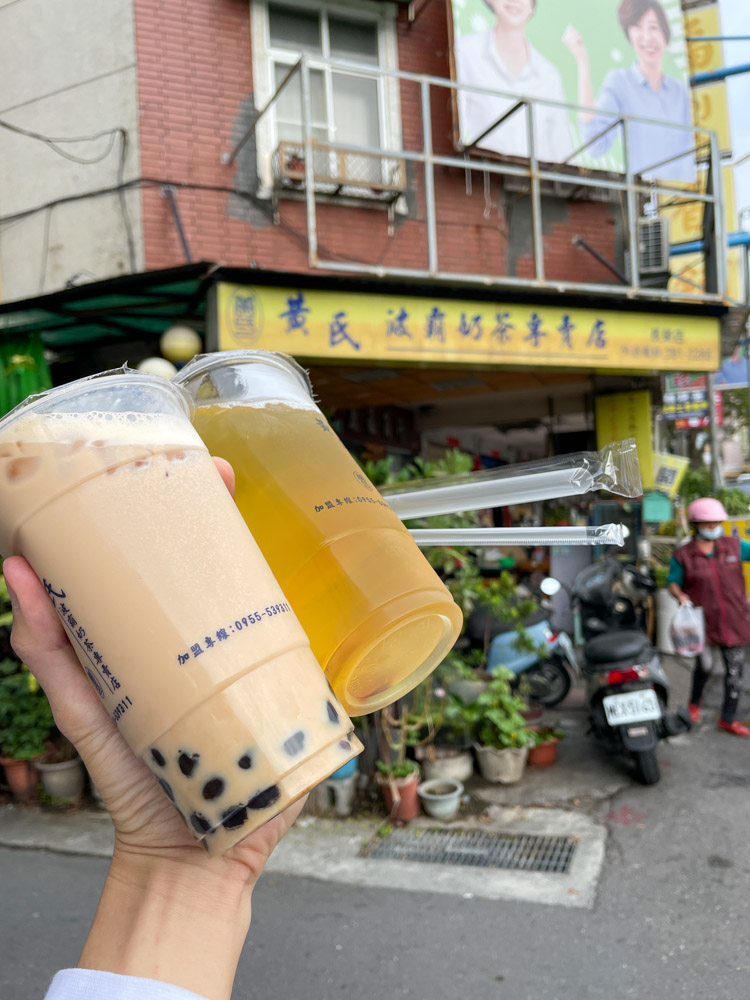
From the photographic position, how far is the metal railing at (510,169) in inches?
258

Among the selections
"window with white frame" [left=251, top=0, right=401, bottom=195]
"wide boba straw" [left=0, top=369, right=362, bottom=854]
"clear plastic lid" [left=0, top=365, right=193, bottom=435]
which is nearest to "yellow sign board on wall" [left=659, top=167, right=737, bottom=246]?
"window with white frame" [left=251, top=0, right=401, bottom=195]

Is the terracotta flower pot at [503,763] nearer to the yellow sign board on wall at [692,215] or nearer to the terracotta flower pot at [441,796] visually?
the terracotta flower pot at [441,796]

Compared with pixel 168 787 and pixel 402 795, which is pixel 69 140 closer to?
pixel 402 795

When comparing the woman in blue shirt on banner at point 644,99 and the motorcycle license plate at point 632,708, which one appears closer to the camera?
the motorcycle license plate at point 632,708

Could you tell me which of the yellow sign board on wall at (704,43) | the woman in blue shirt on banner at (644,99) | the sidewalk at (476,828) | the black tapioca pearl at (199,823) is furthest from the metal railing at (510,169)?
the black tapioca pearl at (199,823)

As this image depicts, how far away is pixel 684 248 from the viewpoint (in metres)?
9.70

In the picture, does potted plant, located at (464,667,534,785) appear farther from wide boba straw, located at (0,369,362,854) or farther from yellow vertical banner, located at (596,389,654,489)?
yellow vertical banner, located at (596,389,654,489)

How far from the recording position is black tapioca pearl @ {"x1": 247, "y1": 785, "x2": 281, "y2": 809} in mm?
766

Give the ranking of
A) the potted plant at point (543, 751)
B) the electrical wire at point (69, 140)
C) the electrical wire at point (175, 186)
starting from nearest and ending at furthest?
the potted plant at point (543, 751), the electrical wire at point (175, 186), the electrical wire at point (69, 140)

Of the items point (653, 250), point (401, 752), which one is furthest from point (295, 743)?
point (653, 250)

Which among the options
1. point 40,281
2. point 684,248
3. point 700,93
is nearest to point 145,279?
point 40,281

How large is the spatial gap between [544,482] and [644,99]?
8.76 metres

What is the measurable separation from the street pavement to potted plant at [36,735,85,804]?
230 mm

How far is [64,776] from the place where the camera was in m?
5.29
